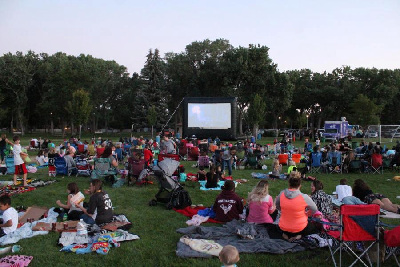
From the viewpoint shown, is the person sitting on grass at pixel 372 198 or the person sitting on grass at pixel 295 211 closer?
the person sitting on grass at pixel 295 211

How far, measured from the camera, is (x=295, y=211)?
481cm

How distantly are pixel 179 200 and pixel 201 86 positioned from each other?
3989cm

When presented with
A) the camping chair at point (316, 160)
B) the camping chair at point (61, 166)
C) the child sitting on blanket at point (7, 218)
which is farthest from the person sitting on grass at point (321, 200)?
the camping chair at point (61, 166)

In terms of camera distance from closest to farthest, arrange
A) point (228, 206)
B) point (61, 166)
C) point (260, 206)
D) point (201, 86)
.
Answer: point (260, 206) → point (228, 206) → point (61, 166) → point (201, 86)

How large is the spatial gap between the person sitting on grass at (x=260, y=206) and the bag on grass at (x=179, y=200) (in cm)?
186

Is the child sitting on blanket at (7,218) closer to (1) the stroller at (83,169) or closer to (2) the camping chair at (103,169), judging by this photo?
(2) the camping chair at (103,169)

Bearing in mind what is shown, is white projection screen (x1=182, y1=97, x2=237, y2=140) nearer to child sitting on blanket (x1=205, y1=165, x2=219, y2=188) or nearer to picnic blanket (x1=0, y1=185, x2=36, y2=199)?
child sitting on blanket (x1=205, y1=165, x2=219, y2=188)

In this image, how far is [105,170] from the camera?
9.73 metres

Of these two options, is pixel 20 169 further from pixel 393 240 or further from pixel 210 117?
pixel 210 117

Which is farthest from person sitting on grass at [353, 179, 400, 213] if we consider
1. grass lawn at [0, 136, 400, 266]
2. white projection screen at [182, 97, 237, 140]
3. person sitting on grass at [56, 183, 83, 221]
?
white projection screen at [182, 97, 237, 140]

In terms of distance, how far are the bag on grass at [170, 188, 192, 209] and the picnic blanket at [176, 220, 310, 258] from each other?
1.52 metres

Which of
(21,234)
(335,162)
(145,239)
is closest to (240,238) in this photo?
(145,239)

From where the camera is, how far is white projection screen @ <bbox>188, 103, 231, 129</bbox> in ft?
81.8

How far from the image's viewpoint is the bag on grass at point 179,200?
717 centimetres
